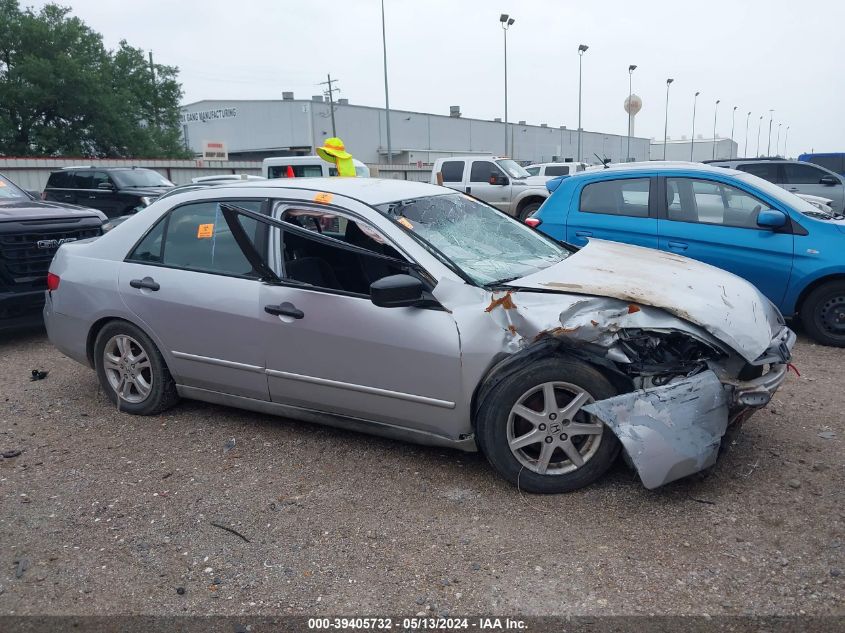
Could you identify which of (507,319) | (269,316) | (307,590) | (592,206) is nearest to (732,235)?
(592,206)

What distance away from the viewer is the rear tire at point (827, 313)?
6.25 metres

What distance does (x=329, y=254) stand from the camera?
432 cm

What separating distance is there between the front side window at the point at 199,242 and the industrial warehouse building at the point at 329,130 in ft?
160

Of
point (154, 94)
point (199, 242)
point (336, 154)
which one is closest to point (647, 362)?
point (199, 242)

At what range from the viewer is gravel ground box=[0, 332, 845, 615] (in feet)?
9.22

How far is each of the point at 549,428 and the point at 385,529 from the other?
0.97 m

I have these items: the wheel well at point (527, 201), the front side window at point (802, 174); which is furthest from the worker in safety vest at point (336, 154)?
the front side window at point (802, 174)

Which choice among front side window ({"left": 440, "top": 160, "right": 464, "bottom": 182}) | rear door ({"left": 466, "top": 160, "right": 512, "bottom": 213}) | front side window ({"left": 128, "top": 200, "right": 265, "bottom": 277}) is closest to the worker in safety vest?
front side window ({"left": 128, "top": 200, "right": 265, "bottom": 277})

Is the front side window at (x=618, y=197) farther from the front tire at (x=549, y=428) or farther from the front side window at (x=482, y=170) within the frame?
the front side window at (x=482, y=170)

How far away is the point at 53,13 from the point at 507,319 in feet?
148

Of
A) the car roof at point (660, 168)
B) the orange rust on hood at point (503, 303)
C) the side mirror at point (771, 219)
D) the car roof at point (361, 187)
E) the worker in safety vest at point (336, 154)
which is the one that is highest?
the worker in safety vest at point (336, 154)

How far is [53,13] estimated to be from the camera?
38.9 metres

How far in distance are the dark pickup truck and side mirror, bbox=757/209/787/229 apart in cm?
698

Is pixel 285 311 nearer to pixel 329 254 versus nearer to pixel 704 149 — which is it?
pixel 329 254
